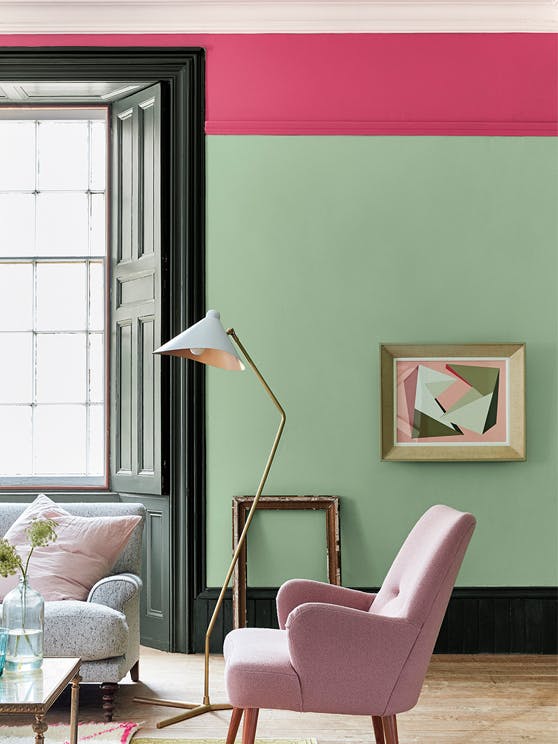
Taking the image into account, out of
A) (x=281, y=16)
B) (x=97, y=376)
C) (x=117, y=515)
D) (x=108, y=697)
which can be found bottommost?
(x=108, y=697)

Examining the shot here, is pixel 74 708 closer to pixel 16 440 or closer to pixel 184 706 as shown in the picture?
pixel 184 706

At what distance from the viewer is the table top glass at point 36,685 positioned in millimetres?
2445

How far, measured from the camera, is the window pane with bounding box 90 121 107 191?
18.0ft

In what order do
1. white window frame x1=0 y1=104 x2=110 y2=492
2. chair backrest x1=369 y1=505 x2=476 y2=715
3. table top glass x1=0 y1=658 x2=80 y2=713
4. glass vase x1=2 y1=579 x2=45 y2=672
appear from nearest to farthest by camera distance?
table top glass x1=0 y1=658 x2=80 y2=713 < glass vase x1=2 y1=579 x2=45 y2=672 < chair backrest x1=369 y1=505 x2=476 y2=715 < white window frame x1=0 y1=104 x2=110 y2=492

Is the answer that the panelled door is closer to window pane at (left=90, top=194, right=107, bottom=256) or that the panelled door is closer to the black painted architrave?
window pane at (left=90, top=194, right=107, bottom=256)

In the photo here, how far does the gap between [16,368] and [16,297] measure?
0.45 m

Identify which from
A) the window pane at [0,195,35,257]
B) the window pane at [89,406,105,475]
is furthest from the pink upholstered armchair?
the window pane at [0,195,35,257]

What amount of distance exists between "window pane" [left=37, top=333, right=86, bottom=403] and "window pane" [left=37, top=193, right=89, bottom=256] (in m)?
0.55

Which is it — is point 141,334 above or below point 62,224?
below

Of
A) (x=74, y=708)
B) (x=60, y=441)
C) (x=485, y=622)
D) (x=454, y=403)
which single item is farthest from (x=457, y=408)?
(x=74, y=708)

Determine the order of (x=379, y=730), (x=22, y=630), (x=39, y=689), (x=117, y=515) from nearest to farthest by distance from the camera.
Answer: (x=39, y=689) < (x=22, y=630) < (x=379, y=730) < (x=117, y=515)

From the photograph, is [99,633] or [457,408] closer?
[99,633]

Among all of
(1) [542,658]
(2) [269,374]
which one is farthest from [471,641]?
(2) [269,374]

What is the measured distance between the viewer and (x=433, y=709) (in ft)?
12.3
